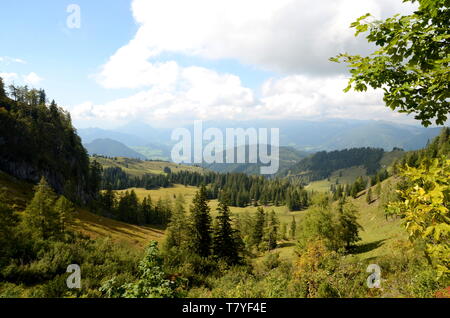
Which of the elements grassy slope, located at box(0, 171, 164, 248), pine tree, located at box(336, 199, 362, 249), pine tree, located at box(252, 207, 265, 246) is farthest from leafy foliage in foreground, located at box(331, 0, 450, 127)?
pine tree, located at box(252, 207, 265, 246)

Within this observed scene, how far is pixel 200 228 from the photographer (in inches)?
1391

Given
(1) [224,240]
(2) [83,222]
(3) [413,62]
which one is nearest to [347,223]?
(1) [224,240]

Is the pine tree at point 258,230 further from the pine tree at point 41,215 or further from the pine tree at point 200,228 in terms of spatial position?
→ the pine tree at point 41,215

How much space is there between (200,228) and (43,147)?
3599 inches

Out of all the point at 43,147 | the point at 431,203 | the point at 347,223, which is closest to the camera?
the point at 431,203

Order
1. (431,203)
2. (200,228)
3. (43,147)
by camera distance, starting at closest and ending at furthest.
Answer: (431,203)
(200,228)
(43,147)

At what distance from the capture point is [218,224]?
35594mm

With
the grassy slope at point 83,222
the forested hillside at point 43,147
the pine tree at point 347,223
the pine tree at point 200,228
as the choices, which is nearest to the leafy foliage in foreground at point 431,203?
the pine tree at point 200,228

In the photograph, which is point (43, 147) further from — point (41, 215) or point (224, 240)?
point (224, 240)

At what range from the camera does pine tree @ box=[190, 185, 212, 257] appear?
3469 centimetres

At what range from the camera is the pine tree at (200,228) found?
34688 millimetres
